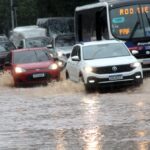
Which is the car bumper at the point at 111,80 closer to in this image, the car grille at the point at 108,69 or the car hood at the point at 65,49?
the car grille at the point at 108,69

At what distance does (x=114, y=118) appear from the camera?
1436 cm

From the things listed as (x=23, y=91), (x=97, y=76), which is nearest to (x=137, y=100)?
(x=97, y=76)

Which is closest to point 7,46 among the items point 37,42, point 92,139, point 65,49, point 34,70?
point 37,42

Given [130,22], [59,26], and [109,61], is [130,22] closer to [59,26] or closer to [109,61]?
[109,61]

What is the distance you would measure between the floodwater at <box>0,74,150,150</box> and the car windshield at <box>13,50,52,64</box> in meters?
2.60

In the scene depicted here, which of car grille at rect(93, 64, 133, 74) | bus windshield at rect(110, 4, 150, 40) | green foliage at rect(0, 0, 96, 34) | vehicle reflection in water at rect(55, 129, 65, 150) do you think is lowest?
green foliage at rect(0, 0, 96, 34)

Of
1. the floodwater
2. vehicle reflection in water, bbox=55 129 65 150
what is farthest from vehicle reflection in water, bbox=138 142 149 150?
vehicle reflection in water, bbox=55 129 65 150

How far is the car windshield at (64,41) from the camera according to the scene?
32250 millimetres

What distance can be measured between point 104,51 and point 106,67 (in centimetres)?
152

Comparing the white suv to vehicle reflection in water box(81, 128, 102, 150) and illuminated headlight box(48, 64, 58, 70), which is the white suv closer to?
illuminated headlight box(48, 64, 58, 70)

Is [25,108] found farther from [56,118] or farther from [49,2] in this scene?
[49,2]

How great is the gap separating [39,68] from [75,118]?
938 cm

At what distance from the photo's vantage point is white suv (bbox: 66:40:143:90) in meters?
20.2

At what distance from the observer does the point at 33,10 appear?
238ft
